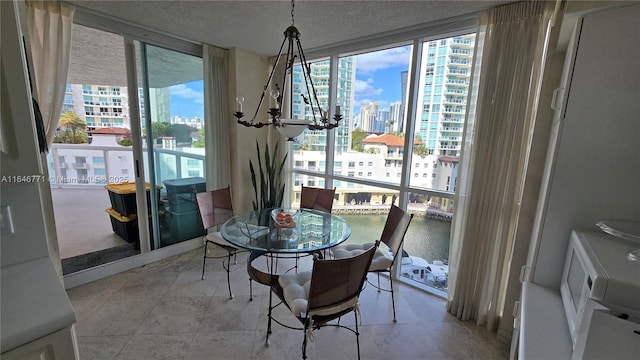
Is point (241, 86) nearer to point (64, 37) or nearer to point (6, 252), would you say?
point (64, 37)

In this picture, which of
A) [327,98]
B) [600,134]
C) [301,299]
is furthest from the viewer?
[327,98]

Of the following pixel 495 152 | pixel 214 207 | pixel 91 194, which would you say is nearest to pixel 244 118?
pixel 214 207

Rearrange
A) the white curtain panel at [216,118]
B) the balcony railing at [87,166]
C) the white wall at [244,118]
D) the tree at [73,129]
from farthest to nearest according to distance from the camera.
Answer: the tree at [73,129]
the balcony railing at [87,166]
the white wall at [244,118]
the white curtain panel at [216,118]

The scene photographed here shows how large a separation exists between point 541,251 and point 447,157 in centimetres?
119

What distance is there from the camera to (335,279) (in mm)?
1509

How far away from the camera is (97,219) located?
4.20m

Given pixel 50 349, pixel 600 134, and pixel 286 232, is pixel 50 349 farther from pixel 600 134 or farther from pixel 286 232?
pixel 600 134

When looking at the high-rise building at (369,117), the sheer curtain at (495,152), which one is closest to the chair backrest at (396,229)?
the sheer curtain at (495,152)

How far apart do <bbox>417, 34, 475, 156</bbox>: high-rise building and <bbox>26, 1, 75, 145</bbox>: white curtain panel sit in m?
3.13

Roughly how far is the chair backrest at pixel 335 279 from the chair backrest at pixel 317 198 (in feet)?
4.73

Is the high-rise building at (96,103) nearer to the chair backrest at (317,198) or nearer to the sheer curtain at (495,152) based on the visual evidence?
the chair backrest at (317,198)

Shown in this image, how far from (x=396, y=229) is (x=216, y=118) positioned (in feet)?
8.44

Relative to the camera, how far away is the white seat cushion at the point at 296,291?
162 cm

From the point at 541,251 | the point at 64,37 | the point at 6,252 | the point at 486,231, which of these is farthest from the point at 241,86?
the point at 541,251
